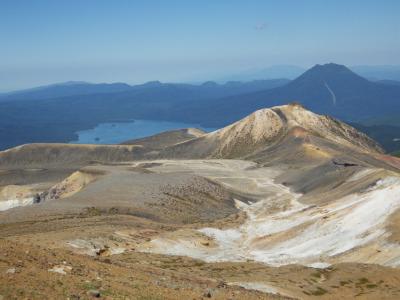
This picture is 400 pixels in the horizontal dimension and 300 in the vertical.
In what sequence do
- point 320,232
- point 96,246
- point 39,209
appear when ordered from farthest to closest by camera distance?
point 39,209, point 320,232, point 96,246

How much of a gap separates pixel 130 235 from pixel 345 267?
21.2 m

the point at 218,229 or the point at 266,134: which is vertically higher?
the point at 266,134

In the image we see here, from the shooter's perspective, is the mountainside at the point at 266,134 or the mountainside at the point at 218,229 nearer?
the mountainside at the point at 218,229

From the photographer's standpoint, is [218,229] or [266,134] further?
[266,134]

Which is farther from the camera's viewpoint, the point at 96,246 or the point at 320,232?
the point at 320,232

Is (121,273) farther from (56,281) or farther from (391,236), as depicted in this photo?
(391,236)

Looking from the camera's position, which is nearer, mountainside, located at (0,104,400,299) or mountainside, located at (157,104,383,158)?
mountainside, located at (0,104,400,299)

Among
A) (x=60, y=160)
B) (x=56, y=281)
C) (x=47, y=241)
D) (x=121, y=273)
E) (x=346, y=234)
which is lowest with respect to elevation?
(x=60, y=160)

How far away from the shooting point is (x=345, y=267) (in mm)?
39500

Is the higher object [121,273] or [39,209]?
[121,273]

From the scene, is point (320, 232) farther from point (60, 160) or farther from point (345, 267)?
point (60, 160)

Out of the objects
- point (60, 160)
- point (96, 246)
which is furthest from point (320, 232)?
point (60, 160)

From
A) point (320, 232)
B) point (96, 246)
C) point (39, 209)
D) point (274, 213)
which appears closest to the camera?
point (96, 246)

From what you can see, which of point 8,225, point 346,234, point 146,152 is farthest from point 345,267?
point 146,152
